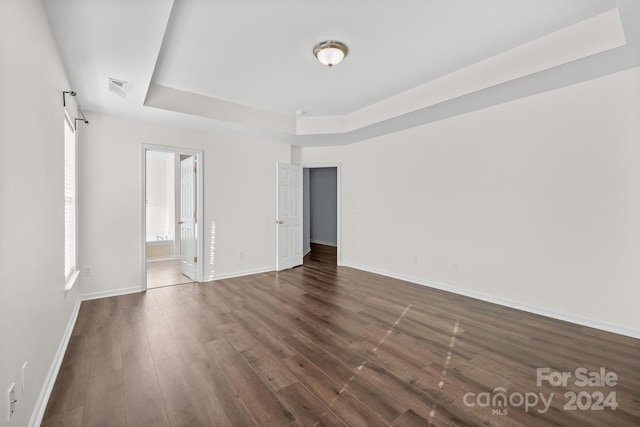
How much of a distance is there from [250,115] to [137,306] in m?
3.22

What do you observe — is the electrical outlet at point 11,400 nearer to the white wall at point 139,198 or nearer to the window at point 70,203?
the window at point 70,203

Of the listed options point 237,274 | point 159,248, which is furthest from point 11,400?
point 159,248

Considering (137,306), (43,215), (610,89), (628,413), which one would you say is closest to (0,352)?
(43,215)

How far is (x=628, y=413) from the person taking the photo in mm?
1751

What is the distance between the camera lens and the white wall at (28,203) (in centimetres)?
132

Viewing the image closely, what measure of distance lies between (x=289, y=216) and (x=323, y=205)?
3320mm

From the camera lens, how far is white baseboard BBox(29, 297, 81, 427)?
164 cm

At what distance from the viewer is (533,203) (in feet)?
11.2

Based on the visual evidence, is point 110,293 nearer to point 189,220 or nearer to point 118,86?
point 189,220

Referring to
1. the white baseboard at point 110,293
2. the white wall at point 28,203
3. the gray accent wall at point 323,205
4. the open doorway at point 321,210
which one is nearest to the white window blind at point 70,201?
the white baseboard at point 110,293

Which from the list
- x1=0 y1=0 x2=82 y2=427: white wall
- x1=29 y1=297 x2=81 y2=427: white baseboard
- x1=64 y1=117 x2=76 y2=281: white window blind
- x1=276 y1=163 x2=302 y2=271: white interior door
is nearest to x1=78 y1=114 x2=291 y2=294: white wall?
x1=276 y1=163 x2=302 y2=271: white interior door

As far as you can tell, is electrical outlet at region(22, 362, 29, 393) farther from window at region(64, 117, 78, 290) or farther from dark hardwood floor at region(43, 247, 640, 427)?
A: window at region(64, 117, 78, 290)

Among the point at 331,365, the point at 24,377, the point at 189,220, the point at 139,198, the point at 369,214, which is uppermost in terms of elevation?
the point at 139,198

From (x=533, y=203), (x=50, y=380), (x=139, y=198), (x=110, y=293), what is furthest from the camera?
(x=139, y=198)
